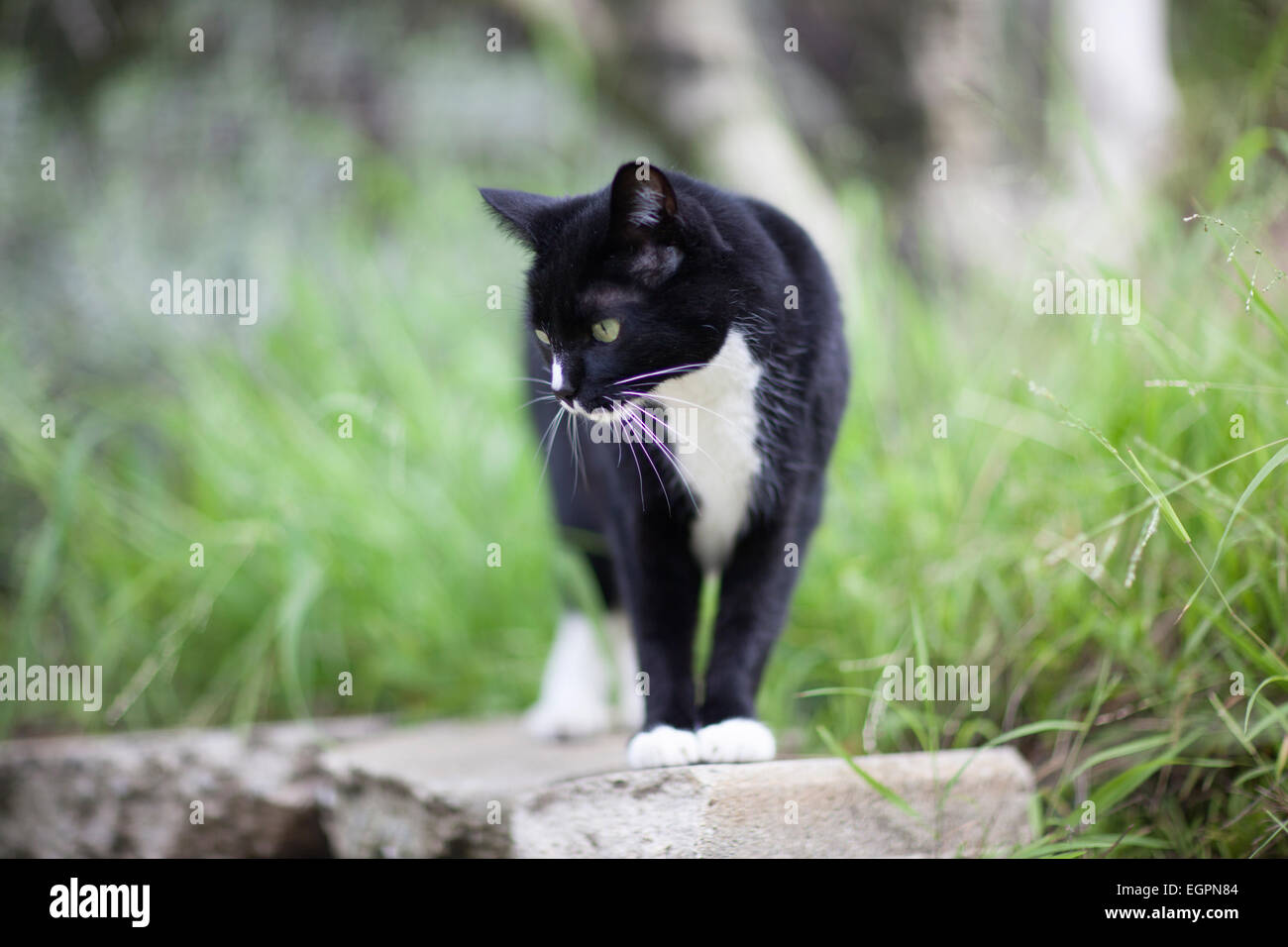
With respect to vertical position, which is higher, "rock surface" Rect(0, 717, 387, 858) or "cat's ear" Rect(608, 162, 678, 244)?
"cat's ear" Rect(608, 162, 678, 244)

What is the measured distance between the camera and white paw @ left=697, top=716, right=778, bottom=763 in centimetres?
149

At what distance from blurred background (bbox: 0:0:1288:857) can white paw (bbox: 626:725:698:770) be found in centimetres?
25

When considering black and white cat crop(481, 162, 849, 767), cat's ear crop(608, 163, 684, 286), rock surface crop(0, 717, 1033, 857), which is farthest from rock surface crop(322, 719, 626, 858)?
cat's ear crop(608, 163, 684, 286)

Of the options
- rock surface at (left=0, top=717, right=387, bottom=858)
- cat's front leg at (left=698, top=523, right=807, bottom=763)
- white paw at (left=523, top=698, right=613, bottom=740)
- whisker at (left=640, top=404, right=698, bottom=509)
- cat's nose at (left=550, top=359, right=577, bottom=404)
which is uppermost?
cat's nose at (left=550, top=359, right=577, bottom=404)

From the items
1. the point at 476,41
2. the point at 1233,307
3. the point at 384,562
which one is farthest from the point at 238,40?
the point at 1233,307

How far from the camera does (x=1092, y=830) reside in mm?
Answer: 1712

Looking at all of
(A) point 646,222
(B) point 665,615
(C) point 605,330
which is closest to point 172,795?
(B) point 665,615

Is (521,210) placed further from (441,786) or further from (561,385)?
(441,786)

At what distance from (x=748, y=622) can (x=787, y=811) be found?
0.29 metres

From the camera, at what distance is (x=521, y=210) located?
1590 mm

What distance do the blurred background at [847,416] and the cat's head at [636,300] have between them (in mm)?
550

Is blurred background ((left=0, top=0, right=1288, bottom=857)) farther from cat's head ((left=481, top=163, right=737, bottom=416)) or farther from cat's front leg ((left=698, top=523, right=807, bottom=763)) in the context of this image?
cat's head ((left=481, top=163, right=737, bottom=416))

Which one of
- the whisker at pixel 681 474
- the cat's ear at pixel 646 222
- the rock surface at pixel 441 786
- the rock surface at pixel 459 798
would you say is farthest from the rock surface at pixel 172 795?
the cat's ear at pixel 646 222

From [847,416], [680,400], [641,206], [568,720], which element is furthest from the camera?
[847,416]
